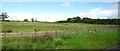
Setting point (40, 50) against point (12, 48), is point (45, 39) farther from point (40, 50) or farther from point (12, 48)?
point (12, 48)

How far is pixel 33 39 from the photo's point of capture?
1346cm

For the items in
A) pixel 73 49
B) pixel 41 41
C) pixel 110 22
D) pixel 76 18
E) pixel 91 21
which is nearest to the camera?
pixel 73 49

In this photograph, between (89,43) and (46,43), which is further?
(89,43)

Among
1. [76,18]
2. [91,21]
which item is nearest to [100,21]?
[91,21]

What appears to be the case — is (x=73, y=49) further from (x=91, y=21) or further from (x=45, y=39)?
(x=91, y=21)

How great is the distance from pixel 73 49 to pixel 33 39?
5.20 meters

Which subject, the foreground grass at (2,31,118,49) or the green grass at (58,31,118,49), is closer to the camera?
Result: the foreground grass at (2,31,118,49)

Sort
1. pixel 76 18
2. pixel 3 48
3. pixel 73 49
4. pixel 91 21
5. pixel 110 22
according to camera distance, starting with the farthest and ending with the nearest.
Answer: pixel 76 18, pixel 91 21, pixel 110 22, pixel 73 49, pixel 3 48

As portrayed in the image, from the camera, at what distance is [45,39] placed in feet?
45.1

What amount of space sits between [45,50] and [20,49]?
2.16 meters

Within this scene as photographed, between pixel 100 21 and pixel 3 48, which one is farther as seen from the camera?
pixel 100 21

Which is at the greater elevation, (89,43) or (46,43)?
(46,43)

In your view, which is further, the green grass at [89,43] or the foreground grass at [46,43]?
the green grass at [89,43]

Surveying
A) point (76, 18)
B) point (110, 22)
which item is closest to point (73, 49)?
point (110, 22)
